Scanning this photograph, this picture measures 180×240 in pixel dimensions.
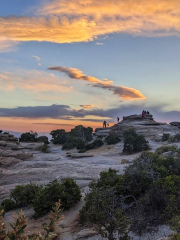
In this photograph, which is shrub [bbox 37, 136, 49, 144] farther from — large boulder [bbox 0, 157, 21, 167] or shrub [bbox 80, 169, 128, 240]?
shrub [bbox 80, 169, 128, 240]

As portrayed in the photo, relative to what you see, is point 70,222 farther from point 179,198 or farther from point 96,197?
point 179,198

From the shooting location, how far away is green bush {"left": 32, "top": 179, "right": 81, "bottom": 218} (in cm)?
1012

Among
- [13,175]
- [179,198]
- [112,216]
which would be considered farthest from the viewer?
[13,175]

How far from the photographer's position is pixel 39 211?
1006cm

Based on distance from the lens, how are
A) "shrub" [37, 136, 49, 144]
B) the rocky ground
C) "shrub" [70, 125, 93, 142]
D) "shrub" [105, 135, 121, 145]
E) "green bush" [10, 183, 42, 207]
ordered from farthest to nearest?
"shrub" [37, 136, 49, 144] → "shrub" [70, 125, 93, 142] → "shrub" [105, 135, 121, 145] → "green bush" [10, 183, 42, 207] → the rocky ground

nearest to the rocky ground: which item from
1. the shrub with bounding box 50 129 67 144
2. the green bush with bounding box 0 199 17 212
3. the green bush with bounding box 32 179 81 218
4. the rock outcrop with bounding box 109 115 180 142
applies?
the green bush with bounding box 32 179 81 218

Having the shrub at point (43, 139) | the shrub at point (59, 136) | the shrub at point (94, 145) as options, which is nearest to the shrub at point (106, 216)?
the shrub at point (94, 145)

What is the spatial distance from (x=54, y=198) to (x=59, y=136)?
4366 centimetres

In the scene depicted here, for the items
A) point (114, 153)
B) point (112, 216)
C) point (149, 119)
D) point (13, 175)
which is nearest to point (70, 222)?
point (112, 216)

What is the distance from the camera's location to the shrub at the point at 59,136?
172 ft

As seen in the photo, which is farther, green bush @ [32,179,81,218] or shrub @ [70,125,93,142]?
shrub @ [70,125,93,142]

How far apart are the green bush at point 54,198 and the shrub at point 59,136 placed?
41.3 meters

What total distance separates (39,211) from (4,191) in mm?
5374

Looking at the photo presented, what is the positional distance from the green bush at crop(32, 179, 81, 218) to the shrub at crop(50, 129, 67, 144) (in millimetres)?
41274
